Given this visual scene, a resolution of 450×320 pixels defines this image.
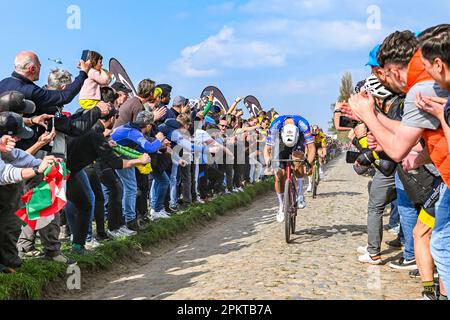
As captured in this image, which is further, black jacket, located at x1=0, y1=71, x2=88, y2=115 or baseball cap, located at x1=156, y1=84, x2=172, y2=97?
baseball cap, located at x1=156, y1=84, x2=172, y2=97

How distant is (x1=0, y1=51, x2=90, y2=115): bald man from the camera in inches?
241

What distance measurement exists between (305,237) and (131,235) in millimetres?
3044

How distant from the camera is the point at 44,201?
18.9 feet

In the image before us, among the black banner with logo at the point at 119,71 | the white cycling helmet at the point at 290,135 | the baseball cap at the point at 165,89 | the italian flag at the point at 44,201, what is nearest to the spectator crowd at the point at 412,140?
the white cycling helmet at the point at 290,135

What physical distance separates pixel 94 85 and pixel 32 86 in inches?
69.8

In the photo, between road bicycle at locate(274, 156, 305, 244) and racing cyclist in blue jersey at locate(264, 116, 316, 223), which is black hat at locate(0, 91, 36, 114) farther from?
racing cyclist in blue jersey at locate(264, 116, 316, 223)

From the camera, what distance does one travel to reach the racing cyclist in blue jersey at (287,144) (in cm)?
971

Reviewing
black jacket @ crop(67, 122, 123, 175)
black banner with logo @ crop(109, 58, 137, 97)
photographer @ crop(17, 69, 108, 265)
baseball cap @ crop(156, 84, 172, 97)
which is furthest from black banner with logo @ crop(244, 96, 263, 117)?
photographer @ crop(17, 69, 108, 265)

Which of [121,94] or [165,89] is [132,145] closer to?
[121,94]

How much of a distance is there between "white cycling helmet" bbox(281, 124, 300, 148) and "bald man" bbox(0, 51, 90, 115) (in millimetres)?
4575

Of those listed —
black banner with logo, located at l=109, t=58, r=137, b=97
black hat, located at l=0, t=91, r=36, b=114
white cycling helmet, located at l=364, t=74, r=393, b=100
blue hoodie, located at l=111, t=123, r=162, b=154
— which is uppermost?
black banner with logo, located at l=109, t=58, r=137, b=97

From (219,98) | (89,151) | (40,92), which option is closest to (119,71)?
(89,151)
